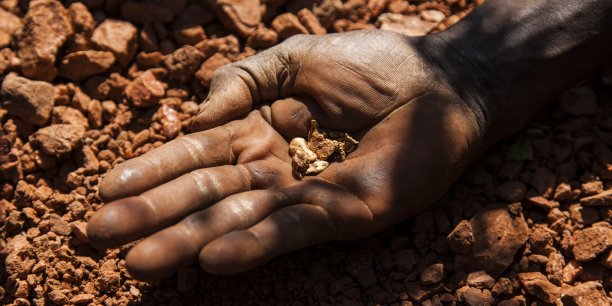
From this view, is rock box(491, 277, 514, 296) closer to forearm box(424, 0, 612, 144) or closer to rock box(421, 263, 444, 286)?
rock box(421, 263, 444, 286)

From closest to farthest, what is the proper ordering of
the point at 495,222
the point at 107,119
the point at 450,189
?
the point at 495,222 < the point at 450,189 < the point at 107,119

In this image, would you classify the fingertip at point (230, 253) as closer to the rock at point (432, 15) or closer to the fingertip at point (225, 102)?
the fingertip at point (225, 102)

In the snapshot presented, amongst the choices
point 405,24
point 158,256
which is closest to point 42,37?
point 158,256

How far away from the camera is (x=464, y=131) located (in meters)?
2.78

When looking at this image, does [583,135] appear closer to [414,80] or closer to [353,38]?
[414,80]

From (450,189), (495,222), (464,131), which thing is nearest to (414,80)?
(464,131)

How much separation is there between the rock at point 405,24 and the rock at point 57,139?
1.93 metres

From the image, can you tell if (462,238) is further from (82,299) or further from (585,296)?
Result: (82,299)

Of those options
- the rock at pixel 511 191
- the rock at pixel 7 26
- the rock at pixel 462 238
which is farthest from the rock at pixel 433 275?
the rock at pixel 7 26

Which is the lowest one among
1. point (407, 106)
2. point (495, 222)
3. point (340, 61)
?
point (495, 222)

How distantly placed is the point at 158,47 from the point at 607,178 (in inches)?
104

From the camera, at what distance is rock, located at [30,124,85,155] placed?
9.63ft

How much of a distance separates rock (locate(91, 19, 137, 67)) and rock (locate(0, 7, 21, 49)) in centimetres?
45

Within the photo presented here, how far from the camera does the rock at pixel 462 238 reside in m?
2.67
